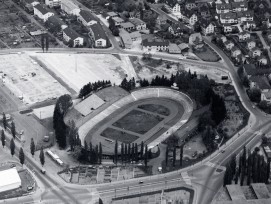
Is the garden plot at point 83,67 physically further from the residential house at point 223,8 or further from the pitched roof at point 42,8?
the residential house at point 223,8

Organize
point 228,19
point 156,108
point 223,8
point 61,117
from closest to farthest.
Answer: point 61,117 → point 156,108 → point 228,19 → point 223,8

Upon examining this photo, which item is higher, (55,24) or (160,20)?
(160,20)

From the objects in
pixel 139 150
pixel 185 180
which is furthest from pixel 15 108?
pixel 185 180

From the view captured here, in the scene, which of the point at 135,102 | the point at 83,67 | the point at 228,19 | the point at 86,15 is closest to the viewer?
the point at 135,102

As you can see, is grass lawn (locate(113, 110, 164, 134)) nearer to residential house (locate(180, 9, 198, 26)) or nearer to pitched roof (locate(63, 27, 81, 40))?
pitched roof (locate(63, 27, 81, 40))

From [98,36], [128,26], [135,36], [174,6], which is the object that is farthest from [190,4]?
[98,36]

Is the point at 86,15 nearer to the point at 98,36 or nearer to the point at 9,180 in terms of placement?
the point at 98,36

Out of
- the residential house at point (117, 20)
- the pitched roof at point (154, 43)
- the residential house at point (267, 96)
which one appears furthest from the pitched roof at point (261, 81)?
the residential house at point (117, 20)
